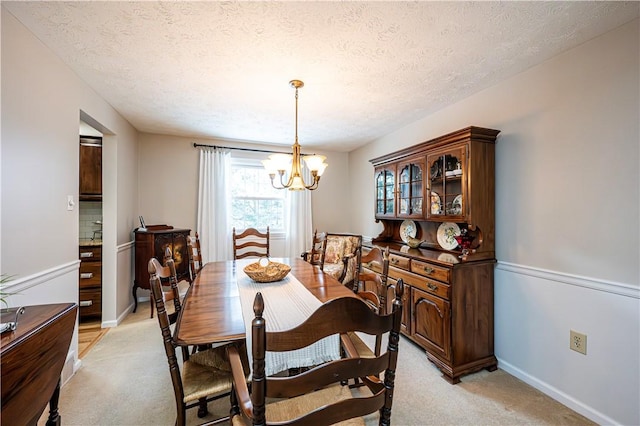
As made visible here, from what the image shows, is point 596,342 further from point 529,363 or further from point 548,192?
point 548,192

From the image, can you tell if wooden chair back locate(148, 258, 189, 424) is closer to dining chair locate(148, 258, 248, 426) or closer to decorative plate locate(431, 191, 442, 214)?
dining chair locate(148, 258, 248, 426)

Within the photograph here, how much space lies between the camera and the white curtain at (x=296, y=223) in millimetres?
4637

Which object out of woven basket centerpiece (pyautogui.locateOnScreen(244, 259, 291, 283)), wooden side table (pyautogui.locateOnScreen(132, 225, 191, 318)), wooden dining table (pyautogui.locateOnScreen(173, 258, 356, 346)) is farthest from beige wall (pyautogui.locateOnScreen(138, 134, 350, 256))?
woven basket centerpiece (pyautogui.locateOnScreen(244, 259, 291, 283))

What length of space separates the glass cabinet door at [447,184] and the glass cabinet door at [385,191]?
603mm

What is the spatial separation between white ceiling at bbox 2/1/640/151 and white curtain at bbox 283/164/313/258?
6.16 feet

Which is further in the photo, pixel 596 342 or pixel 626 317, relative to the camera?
pixel 596 342

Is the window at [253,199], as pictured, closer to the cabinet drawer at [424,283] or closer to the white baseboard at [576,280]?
the cabinet drawer at [424,283]

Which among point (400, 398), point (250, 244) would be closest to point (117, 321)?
point (250, 244)

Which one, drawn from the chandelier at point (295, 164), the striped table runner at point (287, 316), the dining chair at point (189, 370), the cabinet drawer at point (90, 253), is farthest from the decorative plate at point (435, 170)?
the cabinet drawer at point (90, 253)

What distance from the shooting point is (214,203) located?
166 inches

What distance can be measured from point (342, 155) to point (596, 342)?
4.12 m

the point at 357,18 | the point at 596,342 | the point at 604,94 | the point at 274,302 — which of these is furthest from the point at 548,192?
the point at 274,302

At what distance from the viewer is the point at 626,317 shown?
1.65 meters

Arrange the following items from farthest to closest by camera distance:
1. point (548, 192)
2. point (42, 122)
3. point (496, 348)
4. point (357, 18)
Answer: point (496, 348) → point (548, 192) → point (42, 122) → point (357, 18)
